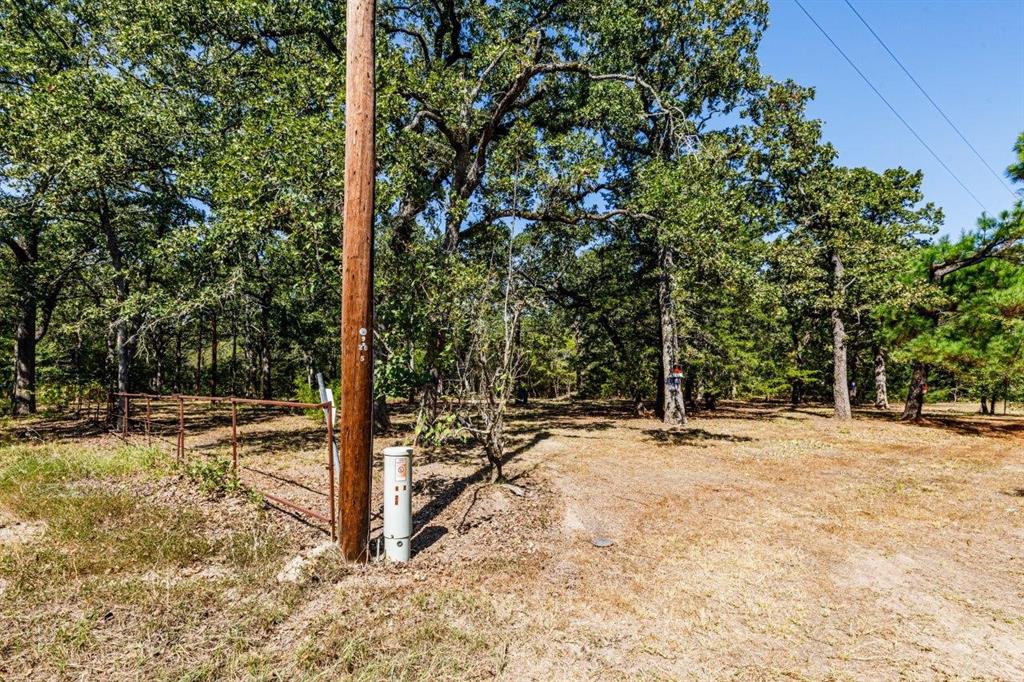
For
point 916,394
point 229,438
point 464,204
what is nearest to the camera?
point 464,204

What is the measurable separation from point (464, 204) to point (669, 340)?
840cm

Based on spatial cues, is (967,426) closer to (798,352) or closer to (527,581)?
(798,352)

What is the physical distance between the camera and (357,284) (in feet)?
13.5

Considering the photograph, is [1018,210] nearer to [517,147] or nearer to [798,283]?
[798,283]

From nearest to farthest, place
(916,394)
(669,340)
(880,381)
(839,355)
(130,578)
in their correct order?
(130,578)
(669,340)
(916,394)
(839,355)
(880,381)

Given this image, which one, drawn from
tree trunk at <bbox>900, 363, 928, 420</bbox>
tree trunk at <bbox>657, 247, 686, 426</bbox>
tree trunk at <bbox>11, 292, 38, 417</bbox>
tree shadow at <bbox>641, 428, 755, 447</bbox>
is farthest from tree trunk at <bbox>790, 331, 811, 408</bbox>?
tree trunk at <bbox>11, 292, 38, 417</bbox>

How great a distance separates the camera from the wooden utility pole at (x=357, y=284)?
4.06 m

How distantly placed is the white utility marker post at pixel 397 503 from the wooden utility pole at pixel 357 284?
0.21 m

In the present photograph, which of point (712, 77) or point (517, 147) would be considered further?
point (712, 77)

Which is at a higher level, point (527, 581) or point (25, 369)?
point (25, 369)

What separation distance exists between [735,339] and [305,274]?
595 inches

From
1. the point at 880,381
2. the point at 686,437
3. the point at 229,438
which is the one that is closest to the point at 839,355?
the point at 880,381

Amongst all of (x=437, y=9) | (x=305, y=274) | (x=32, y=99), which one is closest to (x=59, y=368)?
(x=32, y=99)

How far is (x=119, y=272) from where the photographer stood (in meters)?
11.1
